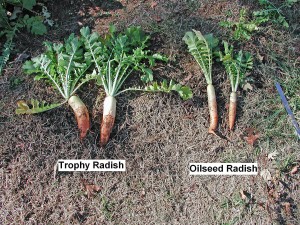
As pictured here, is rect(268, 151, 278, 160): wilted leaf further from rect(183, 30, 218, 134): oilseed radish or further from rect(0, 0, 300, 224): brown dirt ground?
rect(183, 30, 218, 134): oilseed radish

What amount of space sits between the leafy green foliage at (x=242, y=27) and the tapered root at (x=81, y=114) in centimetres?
187

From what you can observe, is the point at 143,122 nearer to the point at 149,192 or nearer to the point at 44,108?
the point at 149,192

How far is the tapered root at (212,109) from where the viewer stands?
12.5 feet

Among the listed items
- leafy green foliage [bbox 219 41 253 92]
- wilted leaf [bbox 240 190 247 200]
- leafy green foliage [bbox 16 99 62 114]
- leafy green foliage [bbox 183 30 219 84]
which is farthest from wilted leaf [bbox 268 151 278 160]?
leafy green foliage [bbox 16 99 62 114]

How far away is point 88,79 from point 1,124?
101 centimetres

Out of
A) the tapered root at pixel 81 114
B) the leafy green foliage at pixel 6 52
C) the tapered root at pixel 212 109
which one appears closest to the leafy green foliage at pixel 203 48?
the tapered root at pixel 212 109

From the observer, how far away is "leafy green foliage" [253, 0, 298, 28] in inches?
171

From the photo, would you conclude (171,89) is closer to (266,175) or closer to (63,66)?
(63,66)

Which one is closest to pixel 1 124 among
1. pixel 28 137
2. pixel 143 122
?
pixel 28 137

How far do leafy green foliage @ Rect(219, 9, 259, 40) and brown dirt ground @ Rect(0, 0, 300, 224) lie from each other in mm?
136

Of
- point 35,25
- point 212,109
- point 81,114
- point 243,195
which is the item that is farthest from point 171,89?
point 35,25

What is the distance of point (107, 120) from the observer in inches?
147

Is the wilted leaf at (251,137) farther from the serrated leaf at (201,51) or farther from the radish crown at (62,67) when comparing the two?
the radish crown at (62,67)

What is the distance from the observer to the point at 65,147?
3.74 meters
